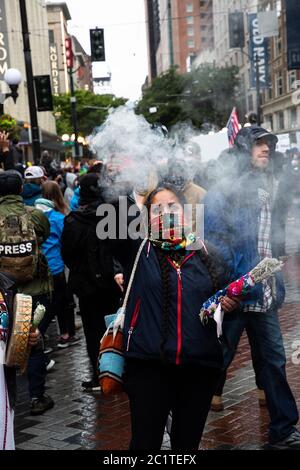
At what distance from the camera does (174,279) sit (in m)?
3.19

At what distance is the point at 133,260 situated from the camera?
3480 mm

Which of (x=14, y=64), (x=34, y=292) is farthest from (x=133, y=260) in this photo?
(x=14, y=64)

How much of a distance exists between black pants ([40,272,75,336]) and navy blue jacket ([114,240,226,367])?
382 cm

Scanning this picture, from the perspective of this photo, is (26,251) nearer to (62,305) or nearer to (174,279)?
(174,279)

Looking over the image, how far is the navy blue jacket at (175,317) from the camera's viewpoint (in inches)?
123

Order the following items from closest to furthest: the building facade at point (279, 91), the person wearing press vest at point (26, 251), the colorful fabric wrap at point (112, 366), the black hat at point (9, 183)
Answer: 1. the colorful fabric wrap at point (112, 366)
2. the person wearing press vest at point (26, 251)
3. the black hat at point (9, 183)
4. the building facade at point (279, 91)

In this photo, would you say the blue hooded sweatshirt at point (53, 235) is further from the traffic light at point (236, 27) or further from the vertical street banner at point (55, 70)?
the vertical street banner at point (55, 70)

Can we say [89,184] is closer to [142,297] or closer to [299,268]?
[142,297]

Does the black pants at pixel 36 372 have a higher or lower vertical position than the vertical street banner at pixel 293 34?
lower

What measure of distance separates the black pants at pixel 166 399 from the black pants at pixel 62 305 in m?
3.80

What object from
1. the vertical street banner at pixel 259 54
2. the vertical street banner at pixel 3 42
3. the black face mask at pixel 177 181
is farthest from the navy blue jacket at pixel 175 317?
the vertical street banner at pixel 259 54

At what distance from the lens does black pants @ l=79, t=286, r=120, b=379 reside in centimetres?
589

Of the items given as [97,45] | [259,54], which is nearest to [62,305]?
[97,45]

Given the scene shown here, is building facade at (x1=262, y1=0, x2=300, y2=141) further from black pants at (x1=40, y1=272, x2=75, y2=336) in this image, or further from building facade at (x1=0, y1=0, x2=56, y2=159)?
black pants at (x1=40, y1=272, x2=75, y2=336)
